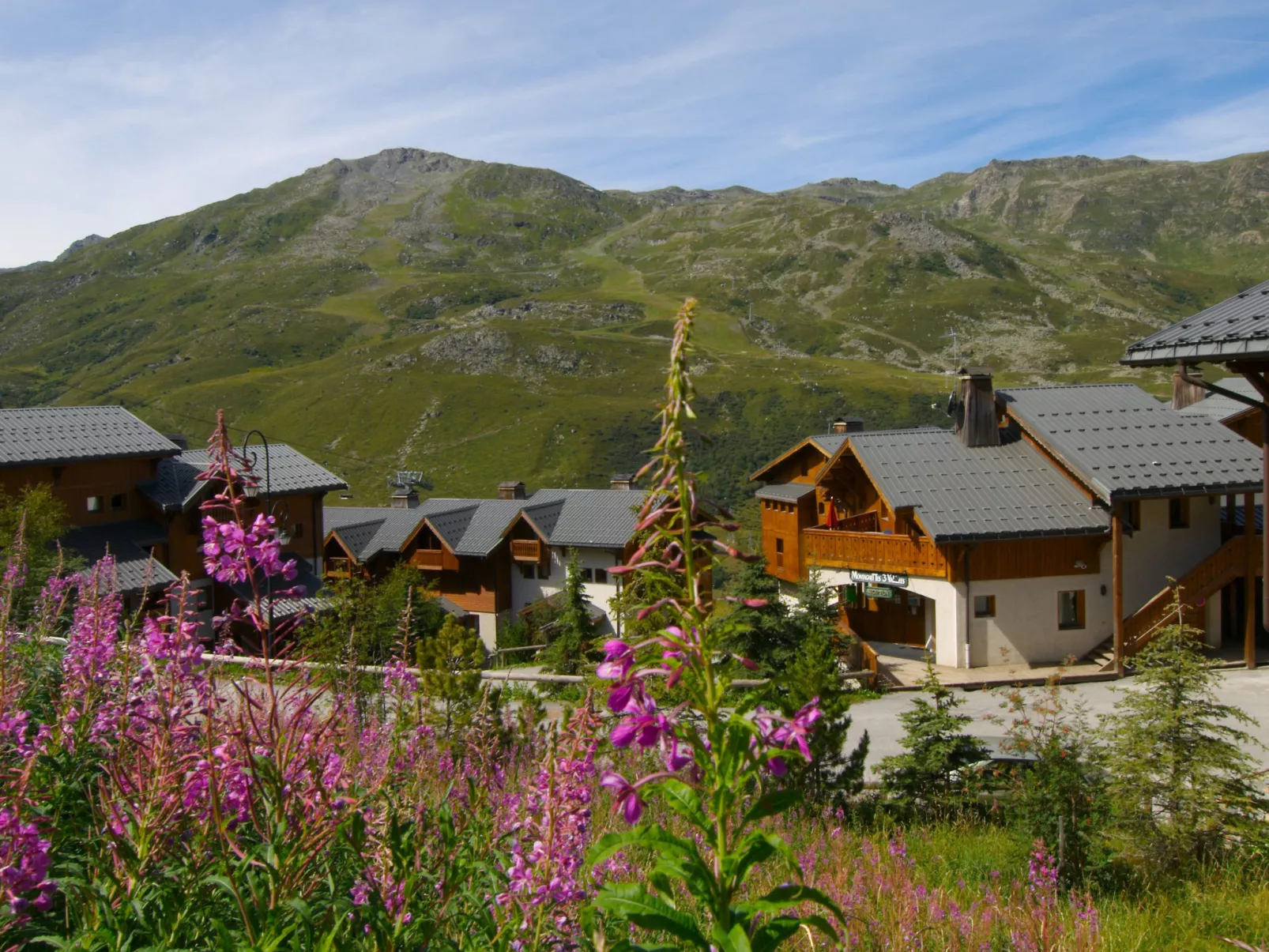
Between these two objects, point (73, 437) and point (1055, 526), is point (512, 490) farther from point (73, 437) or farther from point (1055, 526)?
point (1055, 526)

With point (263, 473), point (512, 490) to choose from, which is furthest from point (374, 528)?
point (263, 473)

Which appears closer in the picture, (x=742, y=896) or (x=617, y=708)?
(x=617, y=708)

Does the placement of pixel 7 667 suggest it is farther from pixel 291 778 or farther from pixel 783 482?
pixel 783 482

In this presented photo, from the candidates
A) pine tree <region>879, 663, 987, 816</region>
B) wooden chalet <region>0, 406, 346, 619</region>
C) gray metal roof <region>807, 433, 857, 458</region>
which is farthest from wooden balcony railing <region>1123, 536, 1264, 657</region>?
wooden chalet <region>0, 406, 346, 619</region>

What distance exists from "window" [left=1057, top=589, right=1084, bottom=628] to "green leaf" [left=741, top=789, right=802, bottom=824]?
82.3 ft

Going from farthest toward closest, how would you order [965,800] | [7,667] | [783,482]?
1. [783,482]
2. [965,800]
3. [7,667]

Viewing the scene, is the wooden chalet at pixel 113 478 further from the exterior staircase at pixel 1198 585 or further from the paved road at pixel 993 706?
the exterior staircase at pixel 1198 585

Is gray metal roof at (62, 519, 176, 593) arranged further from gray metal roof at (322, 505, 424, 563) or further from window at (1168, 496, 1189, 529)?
window at (1168, 496, 1189, 529)

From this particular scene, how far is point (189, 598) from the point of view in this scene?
13.4 ft

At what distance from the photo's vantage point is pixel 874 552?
27.2 metres

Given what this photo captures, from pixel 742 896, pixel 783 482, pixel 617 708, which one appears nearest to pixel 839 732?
pixel 742 896

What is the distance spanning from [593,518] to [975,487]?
23.3m

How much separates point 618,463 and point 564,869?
96.2 m

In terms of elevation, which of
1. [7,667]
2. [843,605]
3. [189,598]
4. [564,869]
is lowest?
[843,605]
